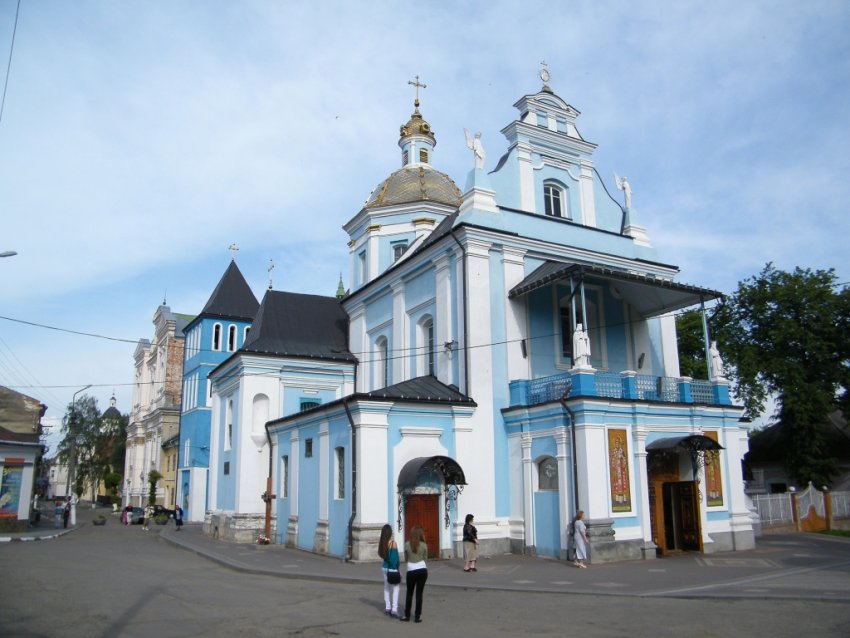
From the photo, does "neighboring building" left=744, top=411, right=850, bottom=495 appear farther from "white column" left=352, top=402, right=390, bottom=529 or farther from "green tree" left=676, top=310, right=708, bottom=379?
"white column" left=352, top=402, right=390, bottom=529

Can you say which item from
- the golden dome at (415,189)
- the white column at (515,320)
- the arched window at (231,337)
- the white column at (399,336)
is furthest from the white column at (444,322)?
the arched window at (231,337)

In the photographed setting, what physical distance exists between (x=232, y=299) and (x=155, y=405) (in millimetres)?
15180

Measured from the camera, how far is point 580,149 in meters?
24.7

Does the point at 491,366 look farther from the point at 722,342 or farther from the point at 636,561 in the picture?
the point at 722,342

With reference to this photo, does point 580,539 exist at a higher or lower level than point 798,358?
lower

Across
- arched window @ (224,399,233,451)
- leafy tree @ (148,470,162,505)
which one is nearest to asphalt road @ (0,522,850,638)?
arched window @ (224,399,233,451)

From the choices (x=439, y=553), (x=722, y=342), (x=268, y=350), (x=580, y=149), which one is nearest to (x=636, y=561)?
(x=439, y=553)

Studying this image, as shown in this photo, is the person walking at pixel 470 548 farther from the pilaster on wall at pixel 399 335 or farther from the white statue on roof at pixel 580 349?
the pilaster on wall at pixel 399 335

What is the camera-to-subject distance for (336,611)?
11.1 m

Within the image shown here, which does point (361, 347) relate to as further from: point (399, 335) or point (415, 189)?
point (415, 189)

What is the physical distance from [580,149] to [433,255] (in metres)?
6.75

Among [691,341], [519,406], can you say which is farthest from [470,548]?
[691,341]

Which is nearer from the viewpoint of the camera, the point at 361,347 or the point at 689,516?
the point at 689,516

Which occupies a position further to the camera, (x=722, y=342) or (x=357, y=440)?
(x=722, y=342)
